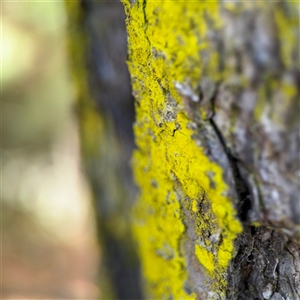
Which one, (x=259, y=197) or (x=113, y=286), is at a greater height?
(x=259, y=197)

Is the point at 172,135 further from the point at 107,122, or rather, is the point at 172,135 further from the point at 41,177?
the point at 41,177

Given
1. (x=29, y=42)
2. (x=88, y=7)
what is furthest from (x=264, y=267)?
(x=29, y=42)

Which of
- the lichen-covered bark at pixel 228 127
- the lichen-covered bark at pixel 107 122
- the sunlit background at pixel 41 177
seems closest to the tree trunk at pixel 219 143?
the lichen-covered bark at pixel 228 127

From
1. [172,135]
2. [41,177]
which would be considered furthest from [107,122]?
[41,177]

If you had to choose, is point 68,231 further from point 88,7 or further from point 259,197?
point 259,197

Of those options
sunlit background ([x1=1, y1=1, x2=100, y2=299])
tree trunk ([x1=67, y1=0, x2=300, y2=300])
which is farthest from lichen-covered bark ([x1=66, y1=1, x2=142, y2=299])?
sunlit background ([x1=1, y1=1, x2=100, y2=299])

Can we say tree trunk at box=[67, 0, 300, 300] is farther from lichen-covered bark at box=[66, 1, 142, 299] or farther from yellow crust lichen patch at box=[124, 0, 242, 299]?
lichen-covered bark at box=[66, 1, 142, 299]
